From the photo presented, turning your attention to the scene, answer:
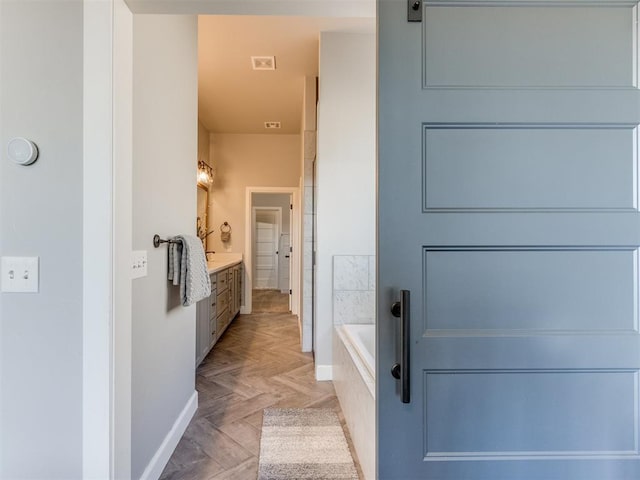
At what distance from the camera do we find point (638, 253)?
3.00ft

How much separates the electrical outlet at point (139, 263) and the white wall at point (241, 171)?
3.81 metres

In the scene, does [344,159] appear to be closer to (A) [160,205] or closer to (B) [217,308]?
(A) [160,205]

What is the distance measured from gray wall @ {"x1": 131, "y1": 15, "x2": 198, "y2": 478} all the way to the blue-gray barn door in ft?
3.58

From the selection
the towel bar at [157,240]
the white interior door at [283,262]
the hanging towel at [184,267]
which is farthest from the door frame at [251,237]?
the towel bar at [157,240]

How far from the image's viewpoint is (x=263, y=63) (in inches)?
129

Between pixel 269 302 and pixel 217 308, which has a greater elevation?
pixel 217 308

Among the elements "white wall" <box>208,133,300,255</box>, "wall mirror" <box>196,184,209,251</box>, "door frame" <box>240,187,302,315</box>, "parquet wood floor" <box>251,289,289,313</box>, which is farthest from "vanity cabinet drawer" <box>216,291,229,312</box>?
"parquet wood floor" <box>251,289,289,313</box>

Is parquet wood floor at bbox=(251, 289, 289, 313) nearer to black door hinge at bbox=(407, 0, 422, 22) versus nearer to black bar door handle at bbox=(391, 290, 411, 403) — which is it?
black bar door handle at bbox=(391, 290, 411, 403)

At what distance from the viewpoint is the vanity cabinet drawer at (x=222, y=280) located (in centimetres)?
353

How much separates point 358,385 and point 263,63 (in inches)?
122

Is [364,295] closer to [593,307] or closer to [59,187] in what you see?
[593,307]

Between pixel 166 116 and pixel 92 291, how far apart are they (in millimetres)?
1050

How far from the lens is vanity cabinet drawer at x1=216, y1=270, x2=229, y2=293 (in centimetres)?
353

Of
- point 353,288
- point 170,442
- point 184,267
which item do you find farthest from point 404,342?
point 353,288
